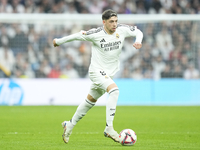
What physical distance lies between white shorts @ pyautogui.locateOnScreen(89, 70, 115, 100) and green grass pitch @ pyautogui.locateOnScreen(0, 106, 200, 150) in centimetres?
89

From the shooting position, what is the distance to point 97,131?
9.33 meters

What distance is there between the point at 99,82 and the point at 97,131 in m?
2.32

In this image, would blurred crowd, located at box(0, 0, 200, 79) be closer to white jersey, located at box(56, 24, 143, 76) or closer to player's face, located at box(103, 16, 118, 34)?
white jersey, located at box(56, 24, 143, 76)

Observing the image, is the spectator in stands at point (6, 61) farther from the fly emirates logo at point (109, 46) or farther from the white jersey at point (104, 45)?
the fly emirates logo at point (109, 46)

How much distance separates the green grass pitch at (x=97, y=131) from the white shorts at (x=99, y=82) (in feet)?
2.92

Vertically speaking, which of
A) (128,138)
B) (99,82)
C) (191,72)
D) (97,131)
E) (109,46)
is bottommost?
(191,72)

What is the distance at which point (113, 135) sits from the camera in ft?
22.6

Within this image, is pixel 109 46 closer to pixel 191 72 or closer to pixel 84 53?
pixel 84 53

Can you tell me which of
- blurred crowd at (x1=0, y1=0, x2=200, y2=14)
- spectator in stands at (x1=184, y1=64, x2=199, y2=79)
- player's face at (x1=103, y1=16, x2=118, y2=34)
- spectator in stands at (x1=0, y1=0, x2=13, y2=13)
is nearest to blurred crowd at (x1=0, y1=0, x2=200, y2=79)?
spectator in stands at (x1=184, y1=64, x2=199, y2=79)

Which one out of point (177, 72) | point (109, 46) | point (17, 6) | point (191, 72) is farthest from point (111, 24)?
point (17, 6)

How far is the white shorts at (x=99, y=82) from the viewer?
719cm

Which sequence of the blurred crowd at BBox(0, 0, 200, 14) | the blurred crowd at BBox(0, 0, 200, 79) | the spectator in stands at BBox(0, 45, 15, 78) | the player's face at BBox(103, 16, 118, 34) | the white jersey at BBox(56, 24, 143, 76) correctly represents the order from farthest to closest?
the blurred crowd at BBox(0, 0, 200, 14) < the blurred crowd at BBox(0, 0, 200, 79) < the spectator in stands at BBox(0, 45, 15, 78) < the white jersey at BBox(56, 24, 143, 76) < the player's face at BBox(103, 16, 118, 34)

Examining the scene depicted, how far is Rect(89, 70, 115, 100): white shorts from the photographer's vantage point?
7.19m

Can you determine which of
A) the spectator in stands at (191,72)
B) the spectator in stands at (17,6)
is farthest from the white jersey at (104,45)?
the spectator in stands at (17,6)
